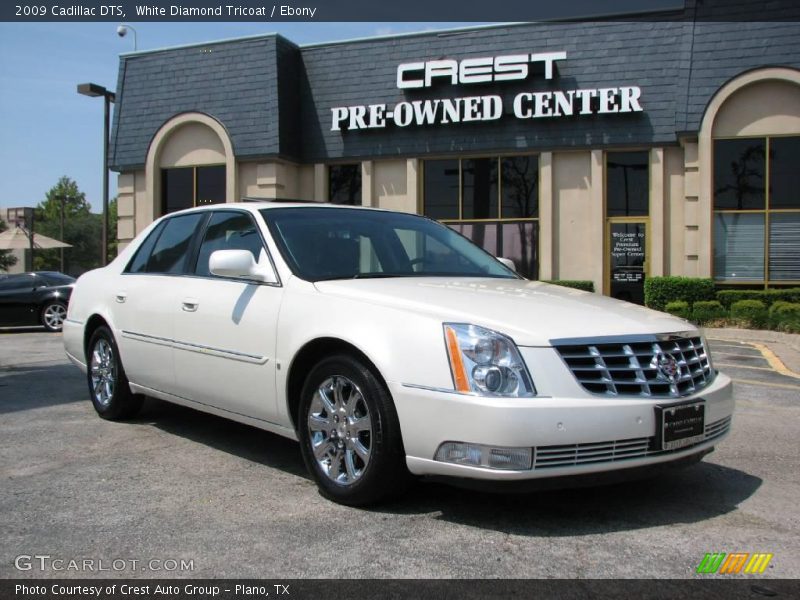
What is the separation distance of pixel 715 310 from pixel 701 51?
5464mm

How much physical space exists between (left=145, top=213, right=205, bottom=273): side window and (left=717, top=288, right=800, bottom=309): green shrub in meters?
13.0

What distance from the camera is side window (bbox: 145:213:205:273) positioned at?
5.72 metres

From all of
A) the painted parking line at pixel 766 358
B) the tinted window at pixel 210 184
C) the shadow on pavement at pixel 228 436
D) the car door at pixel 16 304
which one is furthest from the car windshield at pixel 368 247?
the tinted window at pixel 210 184

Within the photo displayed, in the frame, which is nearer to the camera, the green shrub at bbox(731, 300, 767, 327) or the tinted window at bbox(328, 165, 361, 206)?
the green shrub at bbox(731, 300, 767, 327)

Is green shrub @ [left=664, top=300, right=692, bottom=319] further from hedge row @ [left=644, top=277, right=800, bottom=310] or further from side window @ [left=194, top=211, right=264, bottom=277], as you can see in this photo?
side window @ [left=194, top=211, right=264, bottom=277]

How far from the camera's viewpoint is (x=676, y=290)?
646 inches

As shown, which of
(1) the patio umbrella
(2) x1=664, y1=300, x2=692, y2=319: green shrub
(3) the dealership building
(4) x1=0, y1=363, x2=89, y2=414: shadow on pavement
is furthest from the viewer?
(1) the patio umbrella

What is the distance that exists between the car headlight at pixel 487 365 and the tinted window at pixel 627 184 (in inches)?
601

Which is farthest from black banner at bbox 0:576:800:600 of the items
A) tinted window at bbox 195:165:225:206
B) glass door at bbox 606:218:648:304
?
tinted window at bbox 195:165:225:206

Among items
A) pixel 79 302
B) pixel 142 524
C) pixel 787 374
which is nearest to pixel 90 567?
pixel 142 524

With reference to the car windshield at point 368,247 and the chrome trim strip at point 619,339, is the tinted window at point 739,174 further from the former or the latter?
the chrome trim strip at point 619,339

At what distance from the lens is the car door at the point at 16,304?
15.4 m

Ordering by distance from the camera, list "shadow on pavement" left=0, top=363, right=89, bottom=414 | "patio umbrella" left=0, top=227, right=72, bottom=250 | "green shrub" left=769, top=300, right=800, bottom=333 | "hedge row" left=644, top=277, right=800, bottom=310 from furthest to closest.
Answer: "patio umbrella" left=0, top=227, right=72, bottom=250, "hedge row" left=644, top=277, right=800, bottom=310, "green shrub" left=769, top=300, right=800, bottom=333, "shadow on pavement" left=0, top=363, right=89, bottom=414

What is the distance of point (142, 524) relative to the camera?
3838mm
